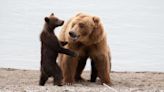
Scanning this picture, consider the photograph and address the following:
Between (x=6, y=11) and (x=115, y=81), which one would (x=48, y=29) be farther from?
(x=6, y=11)

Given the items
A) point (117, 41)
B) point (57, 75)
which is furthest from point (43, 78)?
point (117, 41)

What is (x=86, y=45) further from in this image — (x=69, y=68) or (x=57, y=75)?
(x=57, y=75)

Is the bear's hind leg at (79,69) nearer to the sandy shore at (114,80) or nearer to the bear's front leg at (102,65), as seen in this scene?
the sandy shore at (114,80)

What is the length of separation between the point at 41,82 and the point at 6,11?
69.3 ft

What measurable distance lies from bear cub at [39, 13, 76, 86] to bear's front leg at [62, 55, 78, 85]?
20.2 inches

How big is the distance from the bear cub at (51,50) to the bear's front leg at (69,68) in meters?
0.51

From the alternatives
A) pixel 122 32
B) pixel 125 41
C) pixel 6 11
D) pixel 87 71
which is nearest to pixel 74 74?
pixel 87 71

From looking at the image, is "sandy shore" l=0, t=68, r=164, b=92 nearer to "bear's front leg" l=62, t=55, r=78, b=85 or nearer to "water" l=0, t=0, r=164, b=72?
"bear's front leg" l=62, t=55, r=78, b=85

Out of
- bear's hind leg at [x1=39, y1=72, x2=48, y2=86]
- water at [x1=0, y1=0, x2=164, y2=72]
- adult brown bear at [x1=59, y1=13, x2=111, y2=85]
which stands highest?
adult brown bear at [x1=59, y1=13, x2=111, y2=85]

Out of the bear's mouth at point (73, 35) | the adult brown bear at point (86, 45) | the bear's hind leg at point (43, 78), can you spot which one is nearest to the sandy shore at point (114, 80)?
the bear's hind leg at point (43, 78)

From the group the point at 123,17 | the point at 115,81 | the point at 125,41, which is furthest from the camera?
the point at 123,17

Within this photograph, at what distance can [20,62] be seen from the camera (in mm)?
15719

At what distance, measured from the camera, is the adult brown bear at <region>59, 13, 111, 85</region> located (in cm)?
1130

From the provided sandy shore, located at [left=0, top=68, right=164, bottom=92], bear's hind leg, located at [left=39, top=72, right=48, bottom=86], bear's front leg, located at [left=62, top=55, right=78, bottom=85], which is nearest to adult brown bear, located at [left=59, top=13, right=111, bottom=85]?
bear's front leg, located at [left=62, top=55, right=78, bottom=85]
